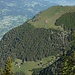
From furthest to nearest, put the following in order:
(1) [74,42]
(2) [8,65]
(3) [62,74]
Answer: (2) [8,65]
(3) [62,74]
(1) [74,42]

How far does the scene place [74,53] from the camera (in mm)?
33125

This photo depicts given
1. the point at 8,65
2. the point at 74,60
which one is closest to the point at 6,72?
the point at 8,65

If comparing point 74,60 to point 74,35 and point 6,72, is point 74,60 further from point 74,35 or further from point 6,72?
point 6,72

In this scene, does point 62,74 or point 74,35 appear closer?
point 74,35

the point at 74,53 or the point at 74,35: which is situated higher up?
the point at 74,35

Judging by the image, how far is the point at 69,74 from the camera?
3375cm

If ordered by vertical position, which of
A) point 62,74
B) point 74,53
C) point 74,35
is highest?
point 74,35

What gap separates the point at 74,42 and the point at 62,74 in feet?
16.3

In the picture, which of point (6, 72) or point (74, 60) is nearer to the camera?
point (74, 60)

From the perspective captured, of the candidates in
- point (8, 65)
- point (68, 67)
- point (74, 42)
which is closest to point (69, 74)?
point (68, 67)

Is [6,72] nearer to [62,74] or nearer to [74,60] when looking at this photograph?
[62,74]

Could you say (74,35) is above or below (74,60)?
above

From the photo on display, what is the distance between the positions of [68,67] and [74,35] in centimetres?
409

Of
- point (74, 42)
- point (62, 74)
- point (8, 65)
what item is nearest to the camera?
point (74, 42)
